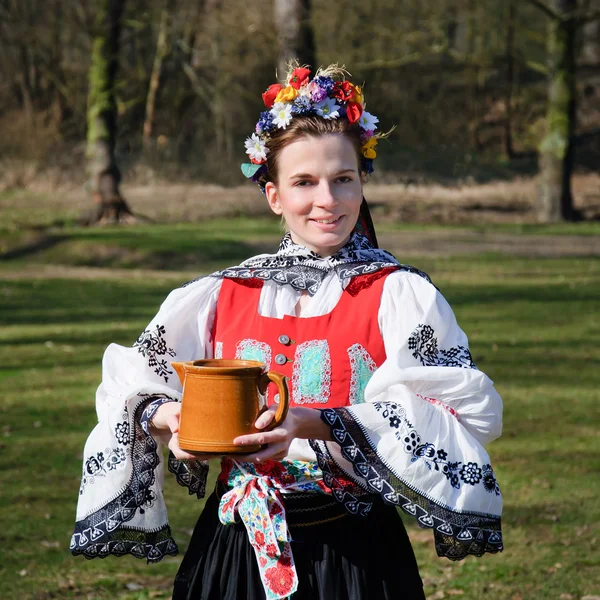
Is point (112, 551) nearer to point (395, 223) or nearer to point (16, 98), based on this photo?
point (395, 223)

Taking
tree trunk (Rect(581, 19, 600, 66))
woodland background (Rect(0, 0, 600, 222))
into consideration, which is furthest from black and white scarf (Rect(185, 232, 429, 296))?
tree trunk (Rect(581, 19, 600, 66))

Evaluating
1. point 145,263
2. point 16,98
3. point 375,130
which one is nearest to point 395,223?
point 145,263

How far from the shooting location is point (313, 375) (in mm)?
2574

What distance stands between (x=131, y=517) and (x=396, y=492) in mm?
654

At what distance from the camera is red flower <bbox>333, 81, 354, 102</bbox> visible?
276cm

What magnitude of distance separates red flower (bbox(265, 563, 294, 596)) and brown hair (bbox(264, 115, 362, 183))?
3.12ft

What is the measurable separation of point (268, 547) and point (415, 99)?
85.5 ft

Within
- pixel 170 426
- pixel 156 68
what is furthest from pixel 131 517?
pixel 156 68

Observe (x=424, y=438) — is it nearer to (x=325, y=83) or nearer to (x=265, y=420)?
(x=265, y=420)

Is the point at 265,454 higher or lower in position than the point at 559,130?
lower

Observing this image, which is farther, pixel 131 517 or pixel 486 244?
pixel 486 244

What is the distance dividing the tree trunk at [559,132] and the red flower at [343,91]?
768 inches

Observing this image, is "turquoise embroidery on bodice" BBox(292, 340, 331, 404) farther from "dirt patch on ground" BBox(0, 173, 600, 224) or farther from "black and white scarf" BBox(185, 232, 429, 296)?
"dirt patch on ground" BBox(0, 173, 600, 224)

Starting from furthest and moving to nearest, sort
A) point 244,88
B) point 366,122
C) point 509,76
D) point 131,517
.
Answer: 1. point 509,76
2. point 244,88
3. point 366,122
4. point 131,517
